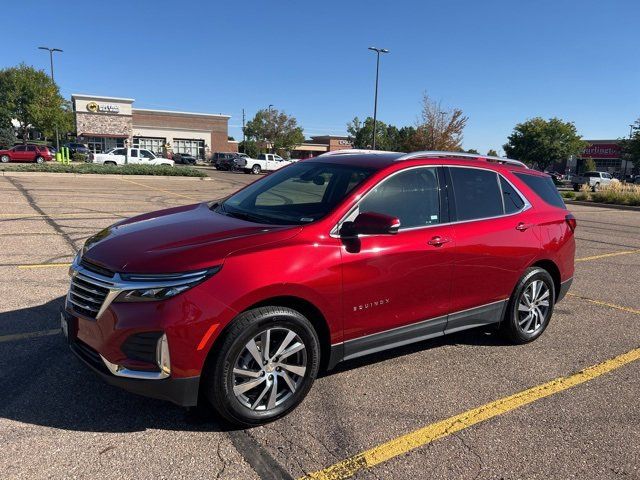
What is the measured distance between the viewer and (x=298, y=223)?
3.39m

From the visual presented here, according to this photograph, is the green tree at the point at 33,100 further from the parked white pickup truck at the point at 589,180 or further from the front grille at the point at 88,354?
the front grille at the point at 88,354

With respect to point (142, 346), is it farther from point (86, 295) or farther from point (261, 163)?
point (261, 163)

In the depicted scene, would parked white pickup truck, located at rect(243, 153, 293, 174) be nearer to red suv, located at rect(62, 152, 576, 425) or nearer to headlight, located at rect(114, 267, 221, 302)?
red suv, located at rect(62, 152, 576, 425)

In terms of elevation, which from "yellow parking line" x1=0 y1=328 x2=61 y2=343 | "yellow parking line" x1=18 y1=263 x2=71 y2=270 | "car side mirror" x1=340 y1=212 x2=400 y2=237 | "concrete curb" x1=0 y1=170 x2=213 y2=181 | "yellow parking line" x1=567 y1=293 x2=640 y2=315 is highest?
"car side mirror" x1=340 y1=212 x2=400 y2=237

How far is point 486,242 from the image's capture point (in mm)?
4203

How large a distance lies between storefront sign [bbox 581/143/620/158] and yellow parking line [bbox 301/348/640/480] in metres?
83.1

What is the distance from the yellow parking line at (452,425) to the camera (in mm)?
2768

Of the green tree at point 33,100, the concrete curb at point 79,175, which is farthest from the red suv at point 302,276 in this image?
the green tree at point 33,100

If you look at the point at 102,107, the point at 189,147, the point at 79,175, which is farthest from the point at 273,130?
the point at 79,175

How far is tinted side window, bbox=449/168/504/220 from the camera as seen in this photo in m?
4.21

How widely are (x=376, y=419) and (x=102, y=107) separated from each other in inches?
2441

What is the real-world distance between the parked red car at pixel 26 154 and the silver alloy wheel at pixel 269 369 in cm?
4106

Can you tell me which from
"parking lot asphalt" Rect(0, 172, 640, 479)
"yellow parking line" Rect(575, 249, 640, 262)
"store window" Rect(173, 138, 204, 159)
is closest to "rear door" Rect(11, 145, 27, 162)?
"store window" Rect(173, 138, 204, 159)

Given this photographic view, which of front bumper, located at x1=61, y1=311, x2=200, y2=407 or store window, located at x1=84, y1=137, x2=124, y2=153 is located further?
store window, located at x1=84, y1=137, x2=124, y2=153
